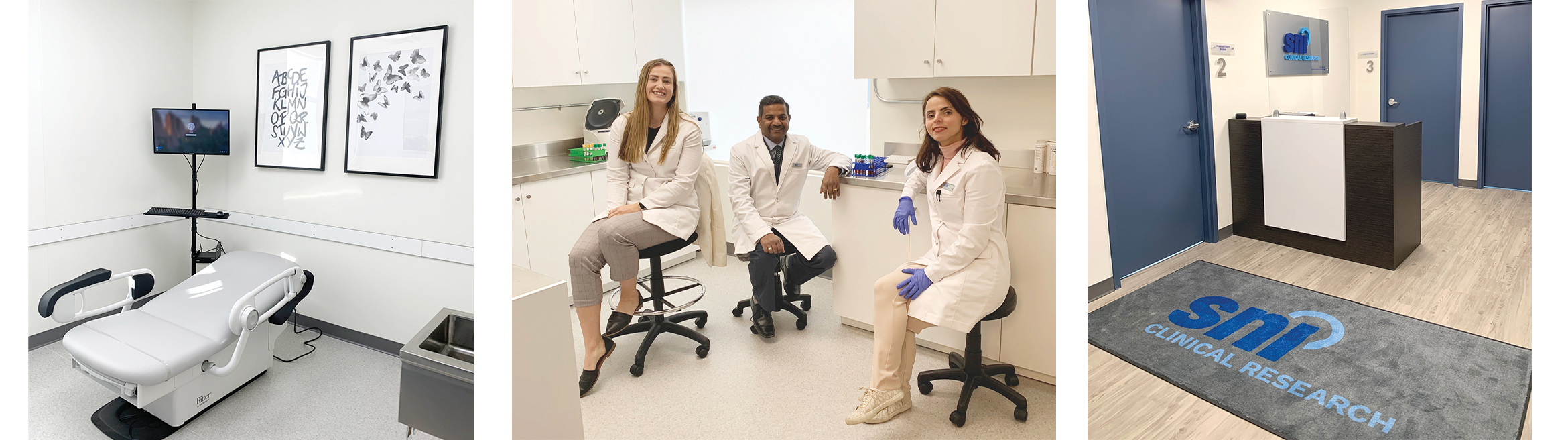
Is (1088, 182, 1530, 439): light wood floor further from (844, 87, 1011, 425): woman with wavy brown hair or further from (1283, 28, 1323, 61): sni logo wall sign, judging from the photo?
(844, 87, 1011, 425): woman with wavy brown hair

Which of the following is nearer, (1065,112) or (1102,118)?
(1065,112)

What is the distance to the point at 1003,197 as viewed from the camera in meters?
1.07

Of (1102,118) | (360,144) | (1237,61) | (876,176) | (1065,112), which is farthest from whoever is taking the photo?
(360,144)

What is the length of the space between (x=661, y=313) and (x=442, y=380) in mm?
840

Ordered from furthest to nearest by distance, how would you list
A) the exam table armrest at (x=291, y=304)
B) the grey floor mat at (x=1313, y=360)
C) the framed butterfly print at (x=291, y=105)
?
the exam table armrest at (x=291, y=304) < the framed butterfly print at (x=291, y=105) < the grey floor mat at (x=1313, y=360)

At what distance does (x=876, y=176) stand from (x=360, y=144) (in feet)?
7.06

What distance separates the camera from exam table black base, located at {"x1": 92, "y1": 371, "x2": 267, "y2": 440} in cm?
204

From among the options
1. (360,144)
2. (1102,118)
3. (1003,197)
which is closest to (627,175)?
(1003,197)

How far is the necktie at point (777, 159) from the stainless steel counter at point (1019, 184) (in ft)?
0.33

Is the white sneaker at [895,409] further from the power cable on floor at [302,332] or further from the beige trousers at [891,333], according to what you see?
the power cable on floor at [302,332]

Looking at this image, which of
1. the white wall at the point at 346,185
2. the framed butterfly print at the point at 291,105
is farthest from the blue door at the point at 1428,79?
the framed butterfly print at the point at 291,105

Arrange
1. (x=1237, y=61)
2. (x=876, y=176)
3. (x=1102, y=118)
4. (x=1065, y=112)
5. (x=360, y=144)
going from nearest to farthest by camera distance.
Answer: (x=876, y=176), (x=1065, y=112), (x=1237, y=61), (x=1102, y=118), (x=360, y=144)

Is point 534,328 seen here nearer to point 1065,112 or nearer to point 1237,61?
point 1065,112

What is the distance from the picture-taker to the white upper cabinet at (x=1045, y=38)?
3.49 feet
